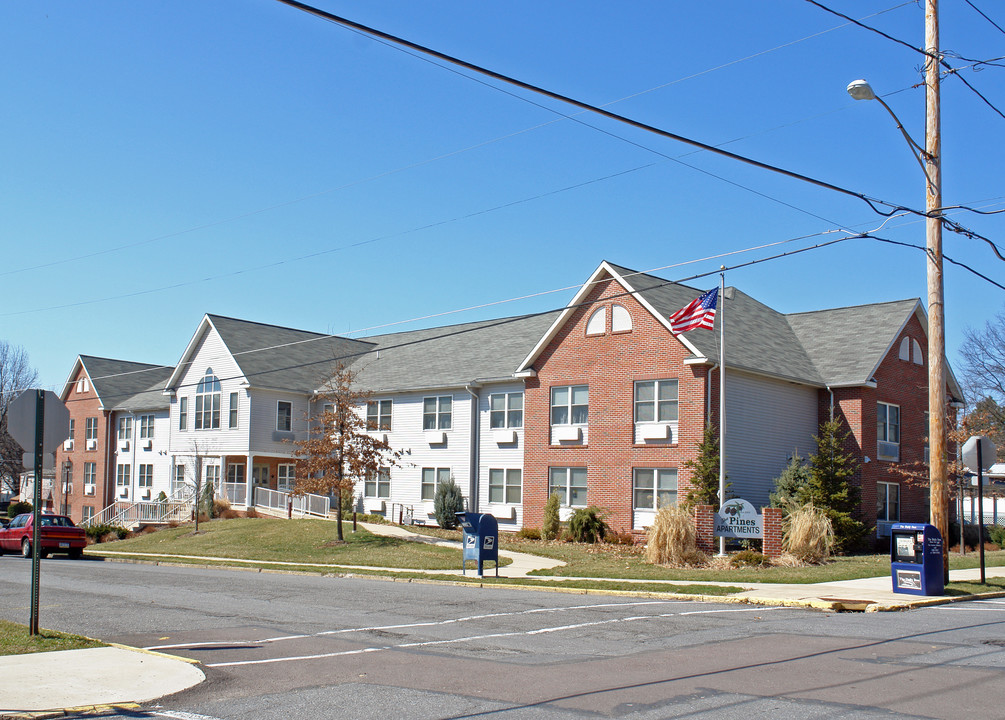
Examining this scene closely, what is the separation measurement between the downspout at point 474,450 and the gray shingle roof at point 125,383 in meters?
21.9

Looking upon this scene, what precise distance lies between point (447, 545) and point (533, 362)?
25.6 ft

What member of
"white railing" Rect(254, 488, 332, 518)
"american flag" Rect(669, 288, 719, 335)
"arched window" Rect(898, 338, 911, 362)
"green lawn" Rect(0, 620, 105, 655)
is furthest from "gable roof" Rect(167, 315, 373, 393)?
"green lawn" Rect(0, 620, 105, 655)

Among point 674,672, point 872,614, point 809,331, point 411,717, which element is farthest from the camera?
point 809,331

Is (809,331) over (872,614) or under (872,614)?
over

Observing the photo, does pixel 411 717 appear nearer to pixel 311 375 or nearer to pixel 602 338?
pixel 602 338

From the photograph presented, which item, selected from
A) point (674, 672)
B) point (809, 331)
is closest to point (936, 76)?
point (674, 672)

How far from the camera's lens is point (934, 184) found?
741 inches

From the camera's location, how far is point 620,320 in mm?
32156

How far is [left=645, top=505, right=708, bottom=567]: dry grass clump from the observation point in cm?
2362

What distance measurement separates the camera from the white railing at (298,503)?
134 feet

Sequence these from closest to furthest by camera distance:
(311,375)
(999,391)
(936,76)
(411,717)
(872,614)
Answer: (411,717)
(872,614)
(936,76)
(311,375)
(999,391)

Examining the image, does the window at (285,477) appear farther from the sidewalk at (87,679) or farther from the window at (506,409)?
the sidewalk at (87,679)

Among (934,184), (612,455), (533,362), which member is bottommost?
(612,455)

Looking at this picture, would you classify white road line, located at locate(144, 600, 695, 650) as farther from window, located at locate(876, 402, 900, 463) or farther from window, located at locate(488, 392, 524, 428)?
Answer: window, located at locate(488, 392, 524, 428)
